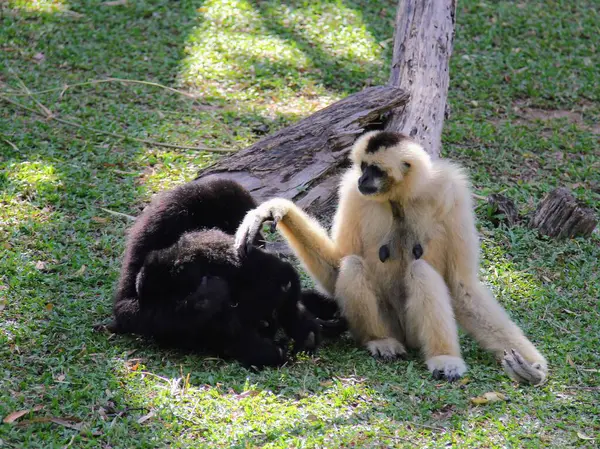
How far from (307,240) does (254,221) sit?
0.53 m

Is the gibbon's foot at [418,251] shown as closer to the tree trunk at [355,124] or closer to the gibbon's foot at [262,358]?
the gibbon's foot at [262,358]

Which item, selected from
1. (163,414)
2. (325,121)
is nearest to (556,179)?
(325,121)

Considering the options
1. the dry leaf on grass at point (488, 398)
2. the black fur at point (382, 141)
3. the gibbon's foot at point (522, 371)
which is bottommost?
the dry leaf on grass at point (488, 398)

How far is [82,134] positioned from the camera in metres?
8.35

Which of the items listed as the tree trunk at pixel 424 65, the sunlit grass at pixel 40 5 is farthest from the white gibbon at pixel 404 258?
the sunlit grass at pixel 40 5

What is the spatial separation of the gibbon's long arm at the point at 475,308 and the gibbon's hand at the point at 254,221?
120 cm

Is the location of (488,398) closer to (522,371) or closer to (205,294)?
(522,371)

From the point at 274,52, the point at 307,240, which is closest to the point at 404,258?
the point at 307,240

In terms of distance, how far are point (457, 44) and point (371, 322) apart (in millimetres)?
6484

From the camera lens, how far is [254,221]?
530 centimetres

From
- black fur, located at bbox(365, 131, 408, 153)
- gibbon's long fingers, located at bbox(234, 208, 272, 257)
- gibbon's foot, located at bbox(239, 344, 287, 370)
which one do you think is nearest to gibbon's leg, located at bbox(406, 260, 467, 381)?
black fur, located at bbox(365, 131, 408, 153)

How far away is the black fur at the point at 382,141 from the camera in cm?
541

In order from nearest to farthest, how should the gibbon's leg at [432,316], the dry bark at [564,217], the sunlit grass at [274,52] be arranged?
1. the gibbon's leg at [432,316]
2. the dry bark at [564,217]
3. the sunlit grass at [274,52]

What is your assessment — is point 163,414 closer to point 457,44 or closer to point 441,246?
point 441,246
